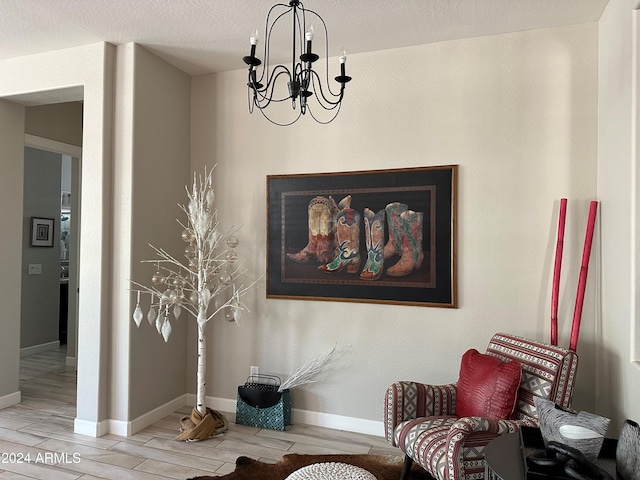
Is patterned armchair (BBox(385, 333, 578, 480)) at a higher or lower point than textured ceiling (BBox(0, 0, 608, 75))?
lower

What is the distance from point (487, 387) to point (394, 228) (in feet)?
3.97

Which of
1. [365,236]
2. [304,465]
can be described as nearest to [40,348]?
[304,465]

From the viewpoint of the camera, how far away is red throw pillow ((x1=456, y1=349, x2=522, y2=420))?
2.33 metres

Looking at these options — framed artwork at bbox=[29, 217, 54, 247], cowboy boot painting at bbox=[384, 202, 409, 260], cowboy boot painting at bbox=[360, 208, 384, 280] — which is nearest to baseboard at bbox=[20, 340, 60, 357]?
framed artwork at bbox=[29, 217, 54, 247]

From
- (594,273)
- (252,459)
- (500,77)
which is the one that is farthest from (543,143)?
(252,459)

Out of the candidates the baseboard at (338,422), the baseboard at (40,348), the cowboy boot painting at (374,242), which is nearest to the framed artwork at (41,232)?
the baseboard at (40,348)

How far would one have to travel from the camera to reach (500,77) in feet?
10.0

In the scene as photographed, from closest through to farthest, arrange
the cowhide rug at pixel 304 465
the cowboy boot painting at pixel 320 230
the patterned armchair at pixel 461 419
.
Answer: the patterned armchair at pixel 461 419 < the cowhide rug at pixel 304 465 < the cowboy boot painting at pixel 320 230

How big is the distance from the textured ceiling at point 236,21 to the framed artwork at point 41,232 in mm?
2644

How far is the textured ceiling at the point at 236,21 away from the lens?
270 centimetres

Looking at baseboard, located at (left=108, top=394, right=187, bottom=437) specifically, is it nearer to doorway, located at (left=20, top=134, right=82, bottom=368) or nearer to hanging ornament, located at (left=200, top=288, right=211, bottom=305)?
hanging ornament, located at (left=200, top=288, right=211, bottom=305)

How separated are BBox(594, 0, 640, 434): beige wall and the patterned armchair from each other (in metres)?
0.26

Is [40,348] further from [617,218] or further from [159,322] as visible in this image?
[617,218]

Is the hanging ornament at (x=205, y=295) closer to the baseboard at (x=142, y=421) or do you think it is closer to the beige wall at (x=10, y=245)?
the baseboard at (x=142, y=421)
